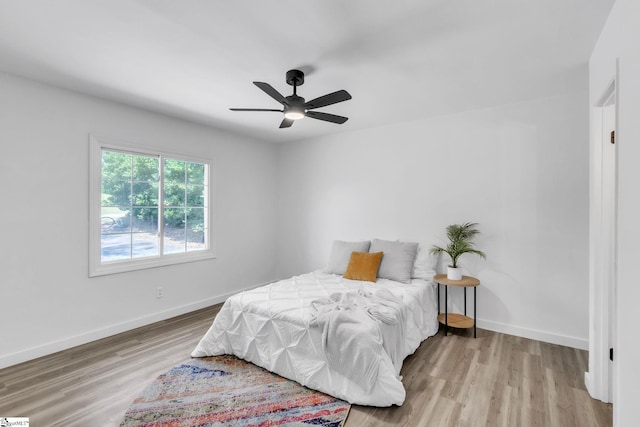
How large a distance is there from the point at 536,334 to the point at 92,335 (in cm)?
463

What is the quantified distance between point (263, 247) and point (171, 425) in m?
3.31

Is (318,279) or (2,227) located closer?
(2,227)

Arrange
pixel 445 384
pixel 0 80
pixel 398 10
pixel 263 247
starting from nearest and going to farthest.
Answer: pixel 398 10
pixel 445 384
pixel 0 80
pixel 263 247

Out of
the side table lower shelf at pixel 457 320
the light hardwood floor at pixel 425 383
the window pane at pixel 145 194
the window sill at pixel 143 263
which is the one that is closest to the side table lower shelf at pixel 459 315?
the side table lower shelf at pixel 457 320

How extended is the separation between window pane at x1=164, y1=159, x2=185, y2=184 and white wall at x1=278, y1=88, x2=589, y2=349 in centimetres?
224

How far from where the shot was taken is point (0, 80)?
2520 millimetres

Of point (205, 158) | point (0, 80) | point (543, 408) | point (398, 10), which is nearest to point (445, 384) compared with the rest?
point (543, 408)

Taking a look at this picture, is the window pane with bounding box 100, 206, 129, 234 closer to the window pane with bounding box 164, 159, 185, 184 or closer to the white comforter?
the window pane with bounding box 164, 159, 185, 184

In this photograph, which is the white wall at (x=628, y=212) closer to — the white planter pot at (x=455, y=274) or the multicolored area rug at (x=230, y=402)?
the multicolored area rug at (x=230, y=402)

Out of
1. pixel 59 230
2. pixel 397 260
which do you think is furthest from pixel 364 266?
pixel 59 230

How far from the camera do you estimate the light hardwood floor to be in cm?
195

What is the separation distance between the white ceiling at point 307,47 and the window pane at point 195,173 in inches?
39.9

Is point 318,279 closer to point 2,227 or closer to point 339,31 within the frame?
point 339,31

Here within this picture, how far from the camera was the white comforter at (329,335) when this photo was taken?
6.77 feet
